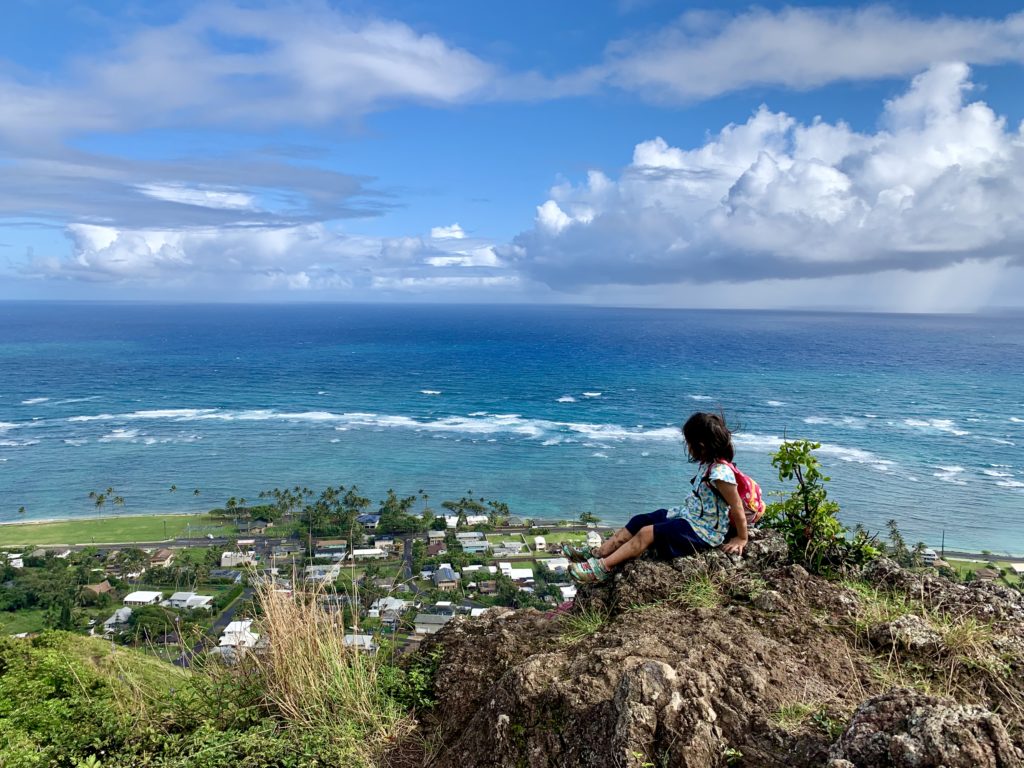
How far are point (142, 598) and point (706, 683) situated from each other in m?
24.9

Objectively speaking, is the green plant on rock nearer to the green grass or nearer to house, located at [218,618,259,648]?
house, located at [218,618,259,648]

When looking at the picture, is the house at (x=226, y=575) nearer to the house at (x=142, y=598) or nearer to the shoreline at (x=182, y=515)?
the house at (x=142, y=598)

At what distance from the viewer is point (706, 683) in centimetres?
335

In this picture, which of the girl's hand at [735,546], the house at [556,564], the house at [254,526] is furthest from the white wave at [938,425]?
the girl's hand at [735,546]

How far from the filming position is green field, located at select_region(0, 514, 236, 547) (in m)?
29.0

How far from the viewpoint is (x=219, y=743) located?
391cm

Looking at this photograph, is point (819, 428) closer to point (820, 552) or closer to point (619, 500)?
point (619, 500)

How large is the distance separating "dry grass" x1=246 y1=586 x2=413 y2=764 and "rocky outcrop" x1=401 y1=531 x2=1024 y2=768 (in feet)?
1.08

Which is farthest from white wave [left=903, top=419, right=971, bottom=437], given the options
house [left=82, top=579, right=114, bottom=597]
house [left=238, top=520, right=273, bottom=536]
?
house [left=82, top=579, right=114, bottom=597]

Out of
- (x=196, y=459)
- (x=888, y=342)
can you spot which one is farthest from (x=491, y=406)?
(x=888, y=342)

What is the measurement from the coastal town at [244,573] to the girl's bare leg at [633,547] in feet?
42.7

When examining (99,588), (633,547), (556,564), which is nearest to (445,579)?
(556,564)

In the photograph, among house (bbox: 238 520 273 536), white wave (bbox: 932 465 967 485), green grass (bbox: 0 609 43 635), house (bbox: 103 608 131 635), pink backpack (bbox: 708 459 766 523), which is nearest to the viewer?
pink backpack (bbox: 708 459 766 523)

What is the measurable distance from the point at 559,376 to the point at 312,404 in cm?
2873
